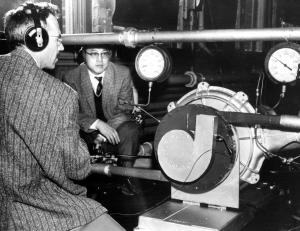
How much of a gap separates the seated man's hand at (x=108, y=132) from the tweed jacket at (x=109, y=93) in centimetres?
19

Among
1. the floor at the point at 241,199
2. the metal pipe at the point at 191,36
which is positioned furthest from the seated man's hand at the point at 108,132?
the metal pipe at the point at 191,36

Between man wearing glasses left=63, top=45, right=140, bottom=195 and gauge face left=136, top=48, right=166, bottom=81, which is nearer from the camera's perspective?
gauge face left=136, top=48, right=166, bottom=81

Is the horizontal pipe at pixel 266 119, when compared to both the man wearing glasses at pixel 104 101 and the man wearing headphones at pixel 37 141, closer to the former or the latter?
the man wearing headphones at pixel 37 141

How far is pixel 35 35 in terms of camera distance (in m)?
1.85

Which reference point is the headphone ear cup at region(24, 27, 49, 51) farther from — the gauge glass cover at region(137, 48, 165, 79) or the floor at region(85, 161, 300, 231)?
the floor at region(85, 161, 300, 231)

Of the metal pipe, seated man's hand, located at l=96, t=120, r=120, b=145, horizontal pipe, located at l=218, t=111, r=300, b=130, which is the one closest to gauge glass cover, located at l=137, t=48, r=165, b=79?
the metal pipe

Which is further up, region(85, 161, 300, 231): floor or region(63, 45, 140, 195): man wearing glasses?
region(63, 45, 140, 195): man wearing glasses

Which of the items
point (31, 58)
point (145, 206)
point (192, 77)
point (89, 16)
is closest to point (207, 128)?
point (31, 58)

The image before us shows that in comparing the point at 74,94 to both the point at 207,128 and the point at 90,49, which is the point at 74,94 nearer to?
the point at 207,128

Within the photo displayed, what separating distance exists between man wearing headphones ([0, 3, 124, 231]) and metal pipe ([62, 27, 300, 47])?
3.32ft

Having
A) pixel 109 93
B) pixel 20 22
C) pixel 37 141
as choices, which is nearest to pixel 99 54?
pixel 109 93

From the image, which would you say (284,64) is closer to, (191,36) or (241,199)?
(191,36)

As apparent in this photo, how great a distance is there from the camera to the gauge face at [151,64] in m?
2.97

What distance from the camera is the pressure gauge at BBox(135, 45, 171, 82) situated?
295 cm
